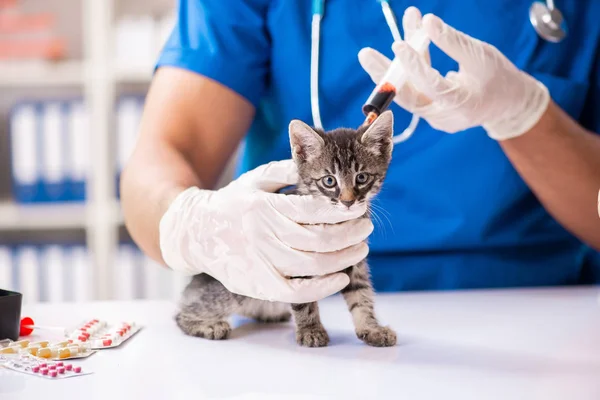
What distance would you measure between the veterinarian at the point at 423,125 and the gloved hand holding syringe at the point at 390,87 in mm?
63

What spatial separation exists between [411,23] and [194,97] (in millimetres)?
547

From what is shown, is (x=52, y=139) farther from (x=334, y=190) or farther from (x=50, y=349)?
(x=334, y=190)

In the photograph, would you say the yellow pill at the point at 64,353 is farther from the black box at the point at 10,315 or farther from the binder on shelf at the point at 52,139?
the binder on shelf at the point at 52,139

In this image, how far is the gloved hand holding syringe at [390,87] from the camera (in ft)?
3.89

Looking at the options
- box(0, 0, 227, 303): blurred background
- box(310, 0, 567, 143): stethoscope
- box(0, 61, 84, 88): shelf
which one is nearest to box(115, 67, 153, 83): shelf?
box(0, 0, 227, 303): blurred background

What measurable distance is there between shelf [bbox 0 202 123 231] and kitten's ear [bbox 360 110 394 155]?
2.07 meters

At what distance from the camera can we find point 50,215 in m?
2.91

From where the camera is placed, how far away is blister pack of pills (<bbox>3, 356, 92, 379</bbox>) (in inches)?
36.3

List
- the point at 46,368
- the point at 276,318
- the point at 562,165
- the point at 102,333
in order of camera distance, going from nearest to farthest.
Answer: the point at 46,368 < the point at 102,333 < the point at 276,318 < the point at 562,165

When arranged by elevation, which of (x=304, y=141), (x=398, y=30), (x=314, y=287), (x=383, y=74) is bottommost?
(x=314, y=287)

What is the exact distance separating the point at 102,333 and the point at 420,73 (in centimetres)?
79

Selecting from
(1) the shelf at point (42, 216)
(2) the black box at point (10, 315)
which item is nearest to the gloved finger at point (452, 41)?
(2) the black box at point (10, 315)

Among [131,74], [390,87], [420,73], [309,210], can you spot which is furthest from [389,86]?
[131,74]

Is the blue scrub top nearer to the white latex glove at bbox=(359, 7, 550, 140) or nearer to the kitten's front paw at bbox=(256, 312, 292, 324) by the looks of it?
the white latex glove at bbox=(359, 7, 550, 140)
